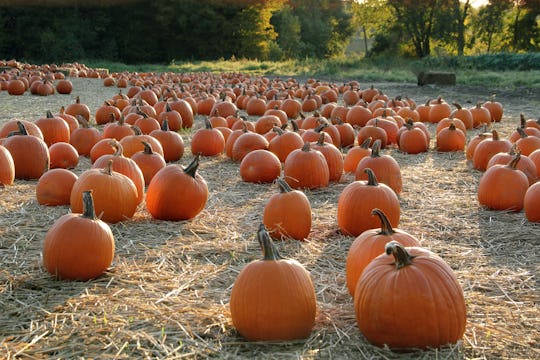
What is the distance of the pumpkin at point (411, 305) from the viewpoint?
235cm

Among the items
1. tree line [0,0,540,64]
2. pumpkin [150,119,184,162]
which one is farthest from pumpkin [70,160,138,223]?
tree line [0,0,540,64]

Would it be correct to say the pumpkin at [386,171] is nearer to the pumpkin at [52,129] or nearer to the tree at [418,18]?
the pumpkin at [52,129]

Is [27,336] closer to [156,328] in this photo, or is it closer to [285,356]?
[156,328]

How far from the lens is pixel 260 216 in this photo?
4.52 meters

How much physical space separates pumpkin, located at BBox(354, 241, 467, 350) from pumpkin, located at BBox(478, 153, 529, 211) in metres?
2.46

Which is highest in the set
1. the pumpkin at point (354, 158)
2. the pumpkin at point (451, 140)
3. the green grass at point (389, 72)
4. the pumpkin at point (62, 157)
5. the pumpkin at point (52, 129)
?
the pumpkin at point (52, 129)

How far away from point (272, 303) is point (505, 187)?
2895mm

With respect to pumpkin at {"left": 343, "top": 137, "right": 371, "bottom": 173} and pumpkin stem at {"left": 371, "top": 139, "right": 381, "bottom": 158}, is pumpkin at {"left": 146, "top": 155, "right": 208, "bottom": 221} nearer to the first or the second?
pumpkin stem at {"left": 371, "top": 139, "right": 381, "bottom": 158}

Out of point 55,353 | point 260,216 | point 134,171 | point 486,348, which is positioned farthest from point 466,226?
point 55,353

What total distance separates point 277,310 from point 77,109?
779cm

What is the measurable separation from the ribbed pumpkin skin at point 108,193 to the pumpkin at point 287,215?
1.05m

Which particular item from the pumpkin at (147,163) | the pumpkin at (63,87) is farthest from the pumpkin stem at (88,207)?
the pumpkin at (63,87)

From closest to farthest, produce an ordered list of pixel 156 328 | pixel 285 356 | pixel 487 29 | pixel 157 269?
pixel 285 356 → pixel 156 328 → pixel 157 269 → pixel 487 29

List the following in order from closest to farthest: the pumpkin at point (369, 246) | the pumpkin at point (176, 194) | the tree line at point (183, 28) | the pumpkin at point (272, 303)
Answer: the pumpkin at point (272, 303), the pumpkin at point (369, 246), the pumpkin at point (176, 194), the tree line at point (183, 28)
